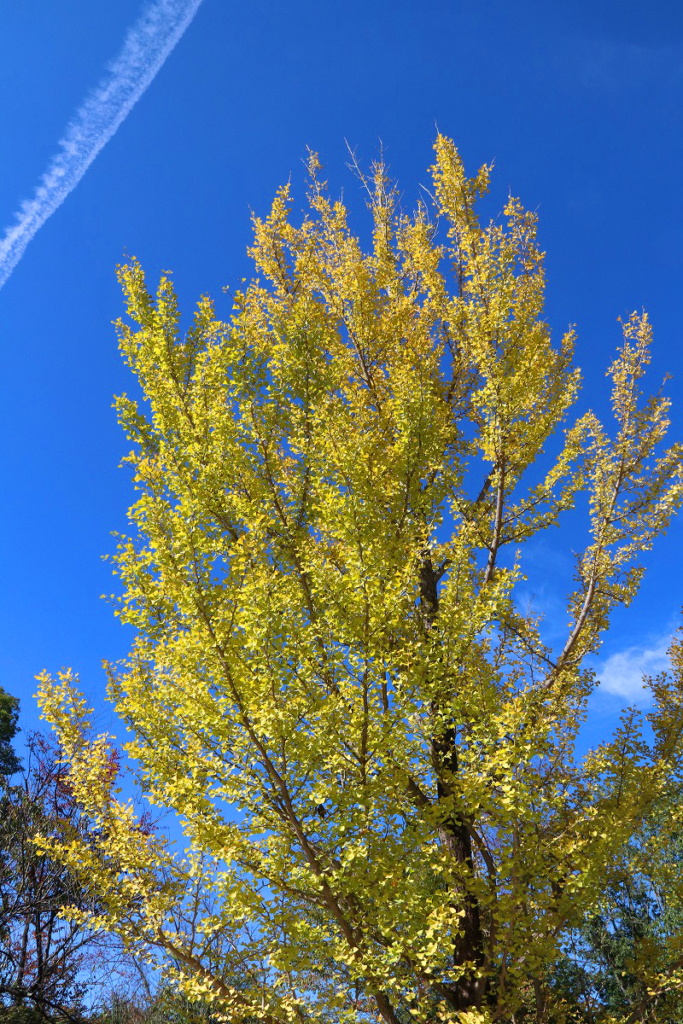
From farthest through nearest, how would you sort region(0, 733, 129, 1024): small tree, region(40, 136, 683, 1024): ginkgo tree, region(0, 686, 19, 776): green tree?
region(0, 686, 19, 776): green tree
region(0, 733, 129, 1024): small tree
region(40, 136, 683, 1024): ginkgo tree

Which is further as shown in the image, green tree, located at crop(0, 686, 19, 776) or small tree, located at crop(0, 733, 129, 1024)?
green tree, located at crop(0, 686, 19, 776)

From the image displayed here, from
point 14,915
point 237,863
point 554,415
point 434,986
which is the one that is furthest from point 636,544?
point 14,915

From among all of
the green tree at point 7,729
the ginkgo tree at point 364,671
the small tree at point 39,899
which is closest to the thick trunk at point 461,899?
the ginkgo tree at point 364,671

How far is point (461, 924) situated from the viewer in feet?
19.1

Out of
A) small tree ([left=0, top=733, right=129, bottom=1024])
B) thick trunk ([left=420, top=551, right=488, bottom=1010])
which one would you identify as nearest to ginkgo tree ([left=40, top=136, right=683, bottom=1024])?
thick trunk ([left=420, top=551, right=488, bottom=1010])

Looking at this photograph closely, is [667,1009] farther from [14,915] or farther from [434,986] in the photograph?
[14,915]

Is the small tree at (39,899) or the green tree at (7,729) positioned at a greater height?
the green tree at (7,729)

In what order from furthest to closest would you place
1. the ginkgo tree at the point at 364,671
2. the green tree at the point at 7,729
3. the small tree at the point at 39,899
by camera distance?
the green tree at the point at 7,729
the small tree at the point at 39,899
the ginkgo tree at the point at 364,671

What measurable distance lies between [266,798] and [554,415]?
15.7ft

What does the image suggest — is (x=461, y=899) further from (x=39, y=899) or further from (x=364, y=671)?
(x=39, y=899)

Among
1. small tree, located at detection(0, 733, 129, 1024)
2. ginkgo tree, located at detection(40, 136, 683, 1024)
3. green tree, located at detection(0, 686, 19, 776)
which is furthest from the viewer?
green tree, located at detection(0, 686, 19, 776)

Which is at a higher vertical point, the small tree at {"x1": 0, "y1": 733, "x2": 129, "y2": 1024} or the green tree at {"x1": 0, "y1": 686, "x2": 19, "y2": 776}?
the green tree at {"x1": 0, "y1": 686, "x2": 19, "y2": 776}

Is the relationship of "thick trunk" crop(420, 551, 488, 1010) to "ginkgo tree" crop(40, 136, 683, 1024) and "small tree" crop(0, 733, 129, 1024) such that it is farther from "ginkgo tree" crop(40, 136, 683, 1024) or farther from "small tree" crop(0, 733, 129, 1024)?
"small tree" crop(0, 733, 129, 1024)

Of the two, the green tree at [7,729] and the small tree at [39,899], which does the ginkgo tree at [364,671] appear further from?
the green tree at [7,729]
